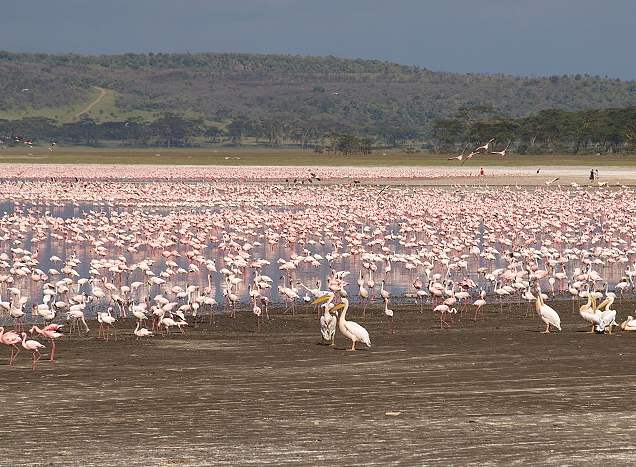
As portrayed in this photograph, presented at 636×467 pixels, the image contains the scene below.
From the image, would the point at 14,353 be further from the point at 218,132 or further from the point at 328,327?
the point at 218,132

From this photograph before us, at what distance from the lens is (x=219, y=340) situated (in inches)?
588

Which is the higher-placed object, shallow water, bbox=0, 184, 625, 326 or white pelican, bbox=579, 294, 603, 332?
white pelican, bbox=579, 294, 603, 332

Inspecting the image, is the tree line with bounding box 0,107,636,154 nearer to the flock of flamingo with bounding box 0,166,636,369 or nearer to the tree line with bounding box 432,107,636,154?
the tree line with bounding box 432,107,636,154

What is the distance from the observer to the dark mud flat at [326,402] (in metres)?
8.88

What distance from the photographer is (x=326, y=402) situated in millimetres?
10578

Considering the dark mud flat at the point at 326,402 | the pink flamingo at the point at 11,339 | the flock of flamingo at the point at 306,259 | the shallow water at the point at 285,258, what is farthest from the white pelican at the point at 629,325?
the pink flamingo at the point at 11,339

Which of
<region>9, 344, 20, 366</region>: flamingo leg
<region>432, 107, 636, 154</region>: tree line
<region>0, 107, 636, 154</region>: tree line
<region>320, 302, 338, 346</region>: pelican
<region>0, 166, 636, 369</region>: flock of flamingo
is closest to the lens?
<region>9, 344, 20, 366</region>: flamingo leg

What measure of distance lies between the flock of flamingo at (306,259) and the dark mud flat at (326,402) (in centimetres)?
81

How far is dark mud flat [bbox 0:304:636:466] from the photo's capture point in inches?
349

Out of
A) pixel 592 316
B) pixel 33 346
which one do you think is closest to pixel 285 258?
pixel 592 316

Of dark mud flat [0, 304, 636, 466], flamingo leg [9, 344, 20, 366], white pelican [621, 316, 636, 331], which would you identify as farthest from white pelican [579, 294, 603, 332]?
flamingo leg [9, 344, 20, 366]

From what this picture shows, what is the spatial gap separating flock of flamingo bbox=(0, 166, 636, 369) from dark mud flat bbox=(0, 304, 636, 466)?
808 millimetres

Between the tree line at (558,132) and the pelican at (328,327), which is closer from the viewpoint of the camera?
the pelican at (328,327)

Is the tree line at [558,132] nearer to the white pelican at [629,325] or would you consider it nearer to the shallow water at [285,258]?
the shallow water at [285,258]
